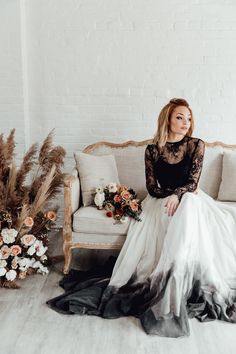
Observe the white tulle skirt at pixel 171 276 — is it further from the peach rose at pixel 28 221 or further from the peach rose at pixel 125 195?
the peach rose at pixel 28 221

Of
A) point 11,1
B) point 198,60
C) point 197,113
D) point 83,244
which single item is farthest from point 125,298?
point 11,1

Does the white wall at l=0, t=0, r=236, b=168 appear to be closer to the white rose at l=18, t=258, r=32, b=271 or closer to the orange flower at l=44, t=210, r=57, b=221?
the orange flower at l=44, t=210, r=57, b=221

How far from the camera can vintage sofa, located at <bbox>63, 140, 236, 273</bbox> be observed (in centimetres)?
290

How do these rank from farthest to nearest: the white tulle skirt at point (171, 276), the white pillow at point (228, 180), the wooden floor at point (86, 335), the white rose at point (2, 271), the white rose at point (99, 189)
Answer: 1. the white pillow at point (228, 180)
2. the white rose at point (99, 189)
3. the white rose at point (2, 271)
4. the white tulle skirt at point (171, 276)
5. the wooden floor at point (86, 335)

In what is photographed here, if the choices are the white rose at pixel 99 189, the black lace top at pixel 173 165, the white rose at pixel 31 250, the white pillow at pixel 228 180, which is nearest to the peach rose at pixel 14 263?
the white rose at pixel 31 250

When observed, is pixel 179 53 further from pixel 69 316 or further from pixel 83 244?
pixel 69 316

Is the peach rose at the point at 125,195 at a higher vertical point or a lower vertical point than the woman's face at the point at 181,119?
lower

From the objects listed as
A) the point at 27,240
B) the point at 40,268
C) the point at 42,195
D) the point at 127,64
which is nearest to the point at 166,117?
the point at 127,64

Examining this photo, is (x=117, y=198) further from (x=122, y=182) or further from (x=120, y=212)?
(x=122, y=182)

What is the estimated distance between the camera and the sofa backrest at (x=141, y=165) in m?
3.42

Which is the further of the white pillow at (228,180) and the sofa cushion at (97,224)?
the white pillow at (228,180)

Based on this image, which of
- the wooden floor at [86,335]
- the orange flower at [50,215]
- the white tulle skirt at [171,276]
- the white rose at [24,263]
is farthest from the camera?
the orange flower at [50,215]

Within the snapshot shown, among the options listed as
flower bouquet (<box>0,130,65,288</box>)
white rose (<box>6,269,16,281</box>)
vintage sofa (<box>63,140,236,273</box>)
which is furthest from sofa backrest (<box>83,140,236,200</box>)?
white rose (<box>6,269,16,281</box>)

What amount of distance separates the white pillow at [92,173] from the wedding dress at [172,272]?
452 millimetres
